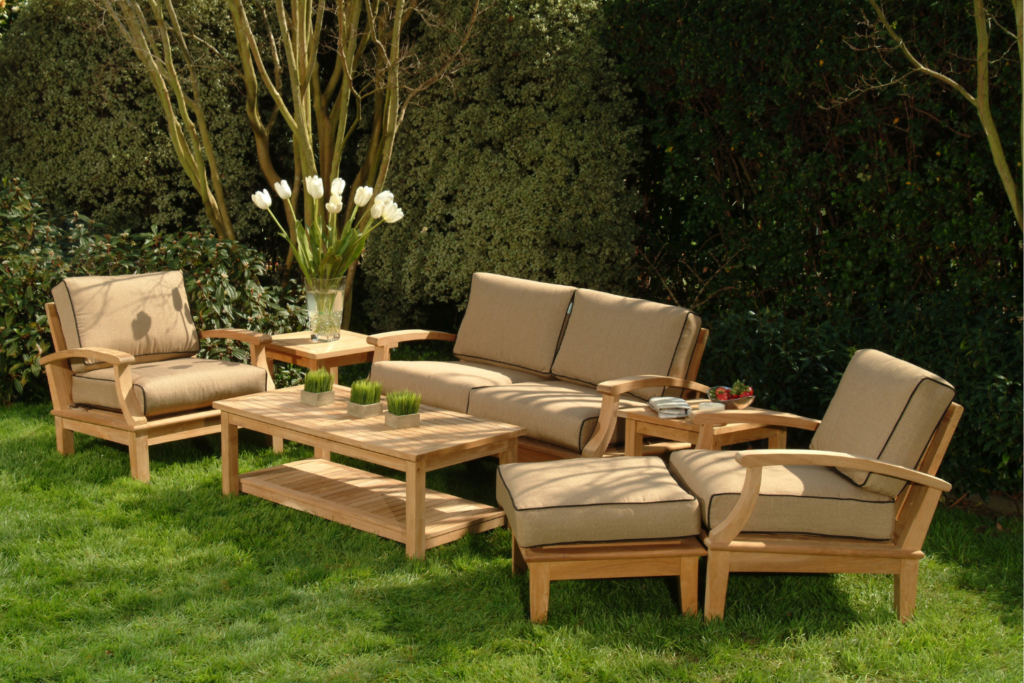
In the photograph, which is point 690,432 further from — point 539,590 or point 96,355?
point 96,355

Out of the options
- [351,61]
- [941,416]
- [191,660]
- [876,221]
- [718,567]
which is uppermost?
[351,61]

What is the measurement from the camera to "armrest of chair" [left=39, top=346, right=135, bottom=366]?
484 centimetres

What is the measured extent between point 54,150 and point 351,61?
9.63 ft

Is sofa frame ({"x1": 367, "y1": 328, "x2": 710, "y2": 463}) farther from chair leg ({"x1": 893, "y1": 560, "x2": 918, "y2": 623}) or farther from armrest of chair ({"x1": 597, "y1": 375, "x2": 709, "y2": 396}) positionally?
chair leg ({"x1": 893, "y1": 560, "x2": 918, "y2": 623})

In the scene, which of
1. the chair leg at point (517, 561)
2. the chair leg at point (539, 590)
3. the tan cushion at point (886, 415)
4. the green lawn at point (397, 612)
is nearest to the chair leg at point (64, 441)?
the green lawn at point (397, 612)

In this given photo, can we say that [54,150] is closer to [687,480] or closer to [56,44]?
[56,44]

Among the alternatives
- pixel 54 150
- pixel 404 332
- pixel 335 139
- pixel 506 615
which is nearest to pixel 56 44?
pixel 54 150

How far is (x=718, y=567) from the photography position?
11.0 ft

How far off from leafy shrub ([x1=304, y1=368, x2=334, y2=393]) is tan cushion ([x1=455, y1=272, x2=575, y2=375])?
50.1 inches

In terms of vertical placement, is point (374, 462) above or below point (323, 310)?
below

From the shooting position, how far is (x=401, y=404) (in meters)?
4.25

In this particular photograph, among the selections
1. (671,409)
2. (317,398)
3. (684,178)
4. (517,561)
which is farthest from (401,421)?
(684,178)

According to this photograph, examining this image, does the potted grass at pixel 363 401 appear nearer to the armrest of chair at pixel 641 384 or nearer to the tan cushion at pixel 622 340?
the armrest of chair at pixel 641 384

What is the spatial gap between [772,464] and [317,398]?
2.25 meters
